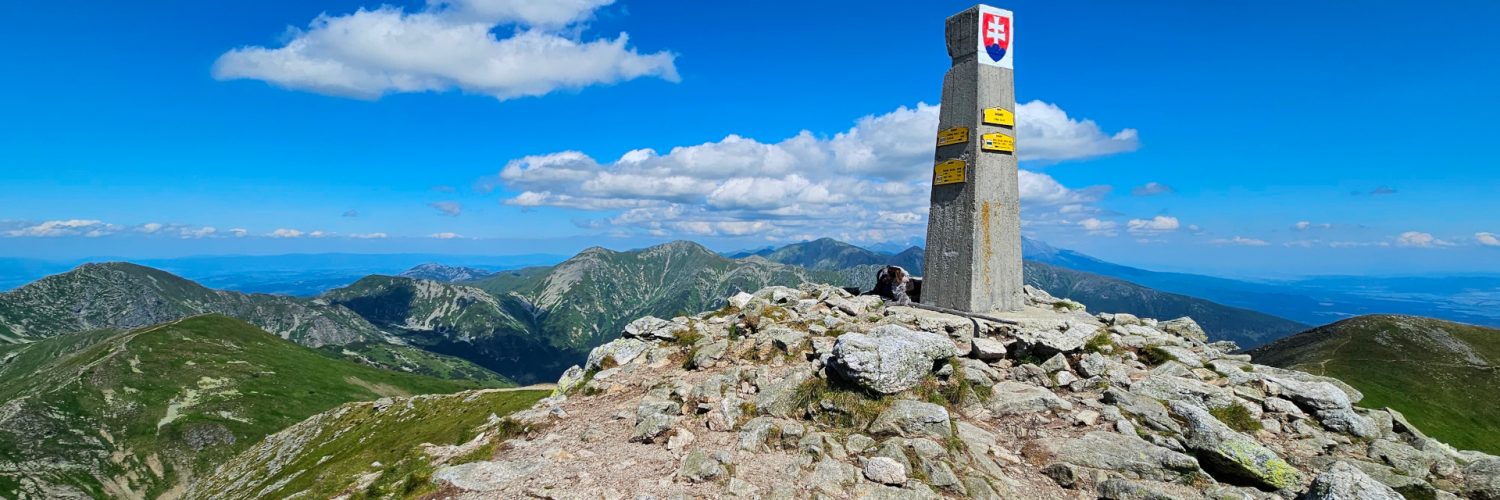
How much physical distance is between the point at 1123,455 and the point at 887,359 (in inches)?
233

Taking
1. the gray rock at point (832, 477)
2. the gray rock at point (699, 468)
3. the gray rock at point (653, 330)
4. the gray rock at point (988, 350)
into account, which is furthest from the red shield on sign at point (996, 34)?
the gray rock at point (699, 468)

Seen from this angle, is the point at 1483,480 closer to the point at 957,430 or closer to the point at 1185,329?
the point at 957,430

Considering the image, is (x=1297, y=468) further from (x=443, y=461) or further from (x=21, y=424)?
(x=21, y=424)

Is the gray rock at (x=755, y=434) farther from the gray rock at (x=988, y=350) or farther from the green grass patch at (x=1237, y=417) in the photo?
the green grass patch at (x=1237, y=417)

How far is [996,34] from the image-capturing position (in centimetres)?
2617

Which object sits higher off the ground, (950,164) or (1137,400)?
(950,164)

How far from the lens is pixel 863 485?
12.9 m

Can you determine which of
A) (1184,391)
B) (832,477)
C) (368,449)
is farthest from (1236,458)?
(368,449)

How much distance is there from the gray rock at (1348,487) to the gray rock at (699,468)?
1169cm

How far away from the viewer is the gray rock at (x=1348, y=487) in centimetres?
1104

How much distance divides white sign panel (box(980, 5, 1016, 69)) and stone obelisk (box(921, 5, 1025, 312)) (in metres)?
0.04

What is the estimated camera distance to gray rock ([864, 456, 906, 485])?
12.9m

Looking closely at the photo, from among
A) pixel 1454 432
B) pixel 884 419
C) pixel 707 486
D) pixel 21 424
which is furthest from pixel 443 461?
pixel 21 424

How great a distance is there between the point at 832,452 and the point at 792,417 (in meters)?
2.58
